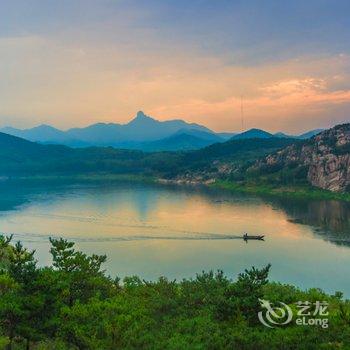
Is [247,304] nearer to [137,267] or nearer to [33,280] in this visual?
[33,280]

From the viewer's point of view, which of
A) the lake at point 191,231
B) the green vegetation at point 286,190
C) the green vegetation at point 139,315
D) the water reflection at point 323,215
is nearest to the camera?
the green vegetation at point 139,315

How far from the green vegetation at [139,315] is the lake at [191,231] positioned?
3535cm

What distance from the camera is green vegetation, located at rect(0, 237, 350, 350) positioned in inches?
840

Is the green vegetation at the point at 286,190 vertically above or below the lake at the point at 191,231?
above

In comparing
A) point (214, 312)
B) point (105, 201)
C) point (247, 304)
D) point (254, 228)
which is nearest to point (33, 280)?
point (214, 312)

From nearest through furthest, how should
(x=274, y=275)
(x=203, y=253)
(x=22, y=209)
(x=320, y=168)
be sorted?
(x=274, y=275) → (x=203, y=253) → (x=22, y=209) → (x=320, y=168)

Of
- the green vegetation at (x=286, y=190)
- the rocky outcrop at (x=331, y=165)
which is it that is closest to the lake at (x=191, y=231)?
the green vegetation at (x=286, y=190)

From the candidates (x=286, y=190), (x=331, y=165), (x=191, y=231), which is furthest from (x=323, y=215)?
(x=331, y=165)

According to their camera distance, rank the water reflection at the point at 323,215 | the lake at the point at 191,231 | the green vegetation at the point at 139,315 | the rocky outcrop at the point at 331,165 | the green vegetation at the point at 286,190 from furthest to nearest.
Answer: the rocky outcrop at the point at 331,165 → the green vegetation at the point at 286,190 → the water reflection at the point at 323,215 → the lake at the point at 191,231 → the green vegetation at the point at 139,315

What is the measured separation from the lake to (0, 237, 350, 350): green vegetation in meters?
35.4

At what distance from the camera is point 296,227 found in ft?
337

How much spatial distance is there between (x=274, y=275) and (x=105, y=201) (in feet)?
280

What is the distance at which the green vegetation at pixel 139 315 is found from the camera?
2134 cm

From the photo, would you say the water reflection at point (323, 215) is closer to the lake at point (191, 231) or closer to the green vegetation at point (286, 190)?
the lake at point (191, 231)
